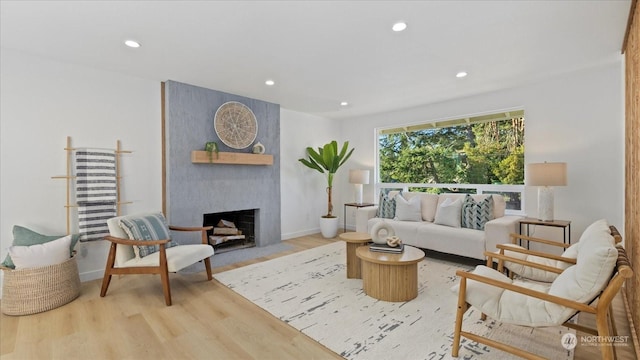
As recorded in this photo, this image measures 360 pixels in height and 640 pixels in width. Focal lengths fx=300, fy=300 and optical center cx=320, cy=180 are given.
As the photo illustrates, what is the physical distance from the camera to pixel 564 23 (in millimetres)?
2461

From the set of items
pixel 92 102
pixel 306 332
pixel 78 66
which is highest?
pixel 78 66

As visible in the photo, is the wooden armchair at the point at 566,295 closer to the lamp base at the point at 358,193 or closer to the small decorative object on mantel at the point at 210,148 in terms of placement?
the small decorative object on mantel at the point at 210,148

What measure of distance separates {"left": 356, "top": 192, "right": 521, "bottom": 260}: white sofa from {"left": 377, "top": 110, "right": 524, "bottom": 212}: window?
64 centimetres

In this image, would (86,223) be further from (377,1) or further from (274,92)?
(377,1)

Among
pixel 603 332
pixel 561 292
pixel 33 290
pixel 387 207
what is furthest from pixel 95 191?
pixel 603 332

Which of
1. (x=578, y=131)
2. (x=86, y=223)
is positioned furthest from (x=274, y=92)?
(x=578, y=131)

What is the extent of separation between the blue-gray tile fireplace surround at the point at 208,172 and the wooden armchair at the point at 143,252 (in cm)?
90

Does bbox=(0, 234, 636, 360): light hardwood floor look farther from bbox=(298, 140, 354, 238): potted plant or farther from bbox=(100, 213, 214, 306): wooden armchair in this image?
bbox=(298, 140, 354, 238): potted plant

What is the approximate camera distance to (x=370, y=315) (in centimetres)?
247

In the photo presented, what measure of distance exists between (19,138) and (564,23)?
5.06 meters

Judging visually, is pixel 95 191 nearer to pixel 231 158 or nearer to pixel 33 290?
pixel 33 290

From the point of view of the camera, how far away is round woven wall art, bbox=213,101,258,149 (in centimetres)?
434

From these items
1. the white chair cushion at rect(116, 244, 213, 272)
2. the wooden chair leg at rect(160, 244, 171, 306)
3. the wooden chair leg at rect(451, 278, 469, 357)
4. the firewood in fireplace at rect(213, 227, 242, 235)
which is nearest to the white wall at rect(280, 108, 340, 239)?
the firewood in fireplace at rect(213, 227, 242, 235)

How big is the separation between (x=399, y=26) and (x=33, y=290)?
12.4 ft
